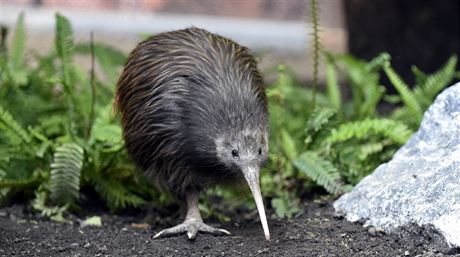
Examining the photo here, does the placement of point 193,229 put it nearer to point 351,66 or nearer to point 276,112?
point 276,112

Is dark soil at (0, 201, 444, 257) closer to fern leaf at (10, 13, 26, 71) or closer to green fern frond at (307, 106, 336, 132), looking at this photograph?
green fern frond at (307, 106, 336, 132)

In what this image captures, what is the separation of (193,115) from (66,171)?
41.5 inches

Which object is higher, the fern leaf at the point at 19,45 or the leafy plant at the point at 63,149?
the fern leaf at the point at 19,45

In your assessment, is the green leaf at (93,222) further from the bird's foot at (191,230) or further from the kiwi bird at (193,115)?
the bird's foot at (191,230)

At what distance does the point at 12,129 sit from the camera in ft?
20.8

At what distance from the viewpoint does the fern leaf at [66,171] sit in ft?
20.2

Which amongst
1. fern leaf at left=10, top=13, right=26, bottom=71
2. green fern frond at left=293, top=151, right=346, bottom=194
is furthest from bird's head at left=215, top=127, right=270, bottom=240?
fern leaf at left=10, top=13, right=26, bottom=71

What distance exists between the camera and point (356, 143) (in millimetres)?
6898

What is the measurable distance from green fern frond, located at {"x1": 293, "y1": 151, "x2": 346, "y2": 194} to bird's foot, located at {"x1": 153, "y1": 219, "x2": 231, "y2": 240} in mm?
876

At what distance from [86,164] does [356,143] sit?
6.44 feet

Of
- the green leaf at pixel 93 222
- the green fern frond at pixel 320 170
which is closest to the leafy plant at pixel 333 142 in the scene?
the green fern frond at pixel 320 170

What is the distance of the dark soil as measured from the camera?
200 inches

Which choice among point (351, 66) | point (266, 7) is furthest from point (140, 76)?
point (266, 7)

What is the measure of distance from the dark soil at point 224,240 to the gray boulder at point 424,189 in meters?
0.08
